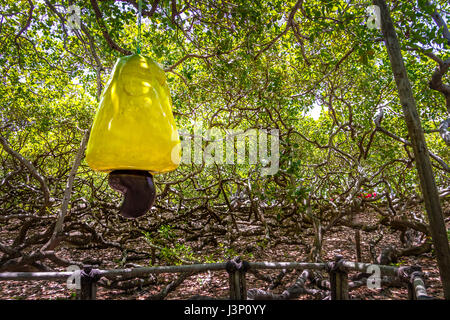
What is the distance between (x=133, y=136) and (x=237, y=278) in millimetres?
1578

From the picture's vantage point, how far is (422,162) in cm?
128

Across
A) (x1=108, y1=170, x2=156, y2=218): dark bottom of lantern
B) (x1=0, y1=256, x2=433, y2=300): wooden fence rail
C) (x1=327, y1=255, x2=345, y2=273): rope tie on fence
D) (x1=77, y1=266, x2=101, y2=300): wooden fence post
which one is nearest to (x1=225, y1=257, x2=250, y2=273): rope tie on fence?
(x1=0, y1=256, x2=433, y2=300): wooden fence rail

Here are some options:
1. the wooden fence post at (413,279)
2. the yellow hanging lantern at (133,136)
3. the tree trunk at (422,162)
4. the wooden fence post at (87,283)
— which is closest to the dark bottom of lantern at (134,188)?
the yellow hanging lantern at (133,136)

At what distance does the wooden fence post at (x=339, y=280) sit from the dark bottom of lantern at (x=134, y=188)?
1.69 meters

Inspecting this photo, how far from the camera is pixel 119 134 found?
2.62 ft

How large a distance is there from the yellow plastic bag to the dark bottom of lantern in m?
0.03

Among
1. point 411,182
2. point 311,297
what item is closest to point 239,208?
point 411,182

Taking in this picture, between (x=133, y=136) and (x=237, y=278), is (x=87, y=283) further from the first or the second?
(x=133, y=136)

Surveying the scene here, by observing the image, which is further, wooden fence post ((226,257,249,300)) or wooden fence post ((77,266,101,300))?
wooden fence post ((226,257,249,300))

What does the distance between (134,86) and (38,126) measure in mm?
5515

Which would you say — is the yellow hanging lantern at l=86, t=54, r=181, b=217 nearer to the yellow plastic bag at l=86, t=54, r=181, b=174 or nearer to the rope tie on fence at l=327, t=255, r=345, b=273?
the yellow plastic bag at l=86, t=54, r=181, b=174

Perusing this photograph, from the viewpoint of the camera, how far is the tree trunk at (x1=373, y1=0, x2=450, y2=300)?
1.22 m
